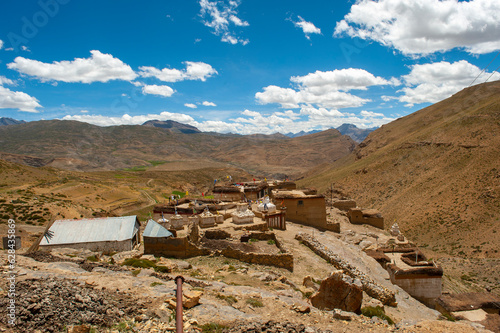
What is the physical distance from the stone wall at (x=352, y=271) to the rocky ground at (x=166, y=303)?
48 centimetres

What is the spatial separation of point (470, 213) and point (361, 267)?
89.6 ft

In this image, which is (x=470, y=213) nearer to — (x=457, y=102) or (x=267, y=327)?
(x=267, y=327)

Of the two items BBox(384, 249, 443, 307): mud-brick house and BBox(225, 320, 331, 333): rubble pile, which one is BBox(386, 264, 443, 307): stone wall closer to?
BBox(384, 249, 443, 307): mud-brick house

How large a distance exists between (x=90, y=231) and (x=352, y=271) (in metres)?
15.5

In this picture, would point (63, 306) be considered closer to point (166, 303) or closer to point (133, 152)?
point (166, 303)

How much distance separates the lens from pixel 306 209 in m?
31.2

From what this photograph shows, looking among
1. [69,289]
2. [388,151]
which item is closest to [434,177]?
[388,151]

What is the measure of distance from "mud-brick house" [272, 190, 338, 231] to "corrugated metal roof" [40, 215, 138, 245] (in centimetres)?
1550

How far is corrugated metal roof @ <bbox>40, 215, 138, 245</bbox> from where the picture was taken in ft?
61.5

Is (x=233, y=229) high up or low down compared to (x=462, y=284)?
up

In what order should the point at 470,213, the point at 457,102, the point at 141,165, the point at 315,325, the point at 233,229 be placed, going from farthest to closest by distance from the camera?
the point at 141,165, the point at 457,102, the point at 470,213, the point at 233,229, the point at 315,325

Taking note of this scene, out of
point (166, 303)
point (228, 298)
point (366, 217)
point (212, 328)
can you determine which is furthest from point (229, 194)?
point (212, 328)

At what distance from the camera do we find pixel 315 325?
8773 mm

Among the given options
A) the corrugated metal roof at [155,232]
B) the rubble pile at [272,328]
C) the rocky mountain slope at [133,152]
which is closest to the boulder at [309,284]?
the rubble pile at [272,328]
